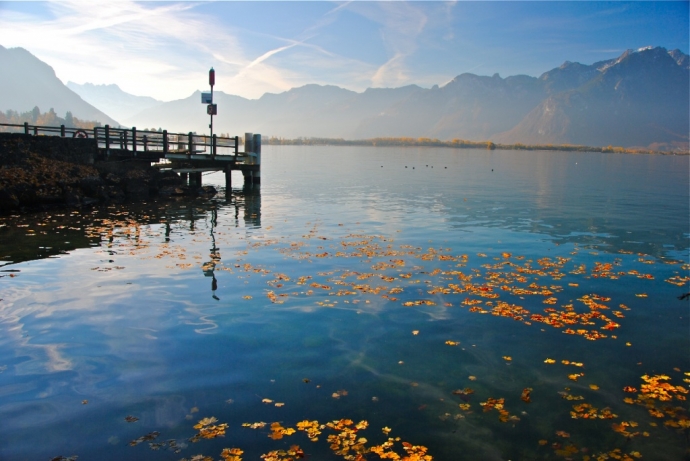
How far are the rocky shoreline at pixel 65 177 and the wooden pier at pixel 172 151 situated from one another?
89 centimetres

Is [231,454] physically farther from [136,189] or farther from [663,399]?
[136,189]

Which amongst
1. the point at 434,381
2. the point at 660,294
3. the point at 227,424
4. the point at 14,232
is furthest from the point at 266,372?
the point at 14,232

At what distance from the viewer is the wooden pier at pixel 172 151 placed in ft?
121

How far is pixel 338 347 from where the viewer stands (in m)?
11.1

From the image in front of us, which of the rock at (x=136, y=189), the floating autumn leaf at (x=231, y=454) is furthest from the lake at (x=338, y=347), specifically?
the rock at (x=136, y=189)

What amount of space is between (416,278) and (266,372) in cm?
791

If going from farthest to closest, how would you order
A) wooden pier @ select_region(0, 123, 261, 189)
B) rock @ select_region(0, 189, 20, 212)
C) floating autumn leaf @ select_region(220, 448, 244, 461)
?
1. wooden pier @ select_region(0, 123, 261, 189)
2. rock @ select_region(0, 189, 20, 212)
3. floating autumn leaf @ select_region(220, 448, 244, 461)

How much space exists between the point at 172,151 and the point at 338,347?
3419 centimetres

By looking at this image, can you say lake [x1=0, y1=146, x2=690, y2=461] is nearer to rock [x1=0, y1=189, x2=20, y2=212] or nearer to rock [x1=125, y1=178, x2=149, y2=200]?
rock [x1=0, y1=189, x2=20, y2=212]

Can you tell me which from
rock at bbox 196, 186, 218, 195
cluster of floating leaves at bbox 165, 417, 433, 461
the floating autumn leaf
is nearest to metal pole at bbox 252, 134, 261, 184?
rock at bbox 196, 186, 218, 195

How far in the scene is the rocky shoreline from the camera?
2868 centimetres

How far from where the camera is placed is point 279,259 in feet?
63.1

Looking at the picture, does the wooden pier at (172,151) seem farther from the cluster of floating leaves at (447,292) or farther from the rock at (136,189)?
the cluster of floating leaves at (447,292)

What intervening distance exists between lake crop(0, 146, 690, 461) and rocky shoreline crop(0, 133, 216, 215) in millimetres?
5334
